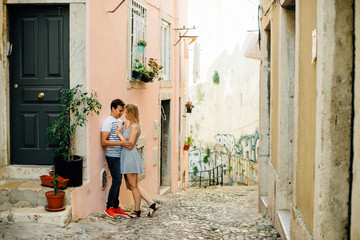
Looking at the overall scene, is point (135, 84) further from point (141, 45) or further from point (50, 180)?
point (50, 180)

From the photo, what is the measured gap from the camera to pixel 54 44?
23.4 ft

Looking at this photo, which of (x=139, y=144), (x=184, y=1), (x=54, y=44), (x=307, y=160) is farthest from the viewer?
(x=184, y=1)

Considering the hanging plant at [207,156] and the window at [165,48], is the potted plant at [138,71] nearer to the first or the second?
the window at [165,48]

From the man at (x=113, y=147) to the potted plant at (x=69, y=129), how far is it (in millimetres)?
459

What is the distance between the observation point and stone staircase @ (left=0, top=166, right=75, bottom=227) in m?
6.27

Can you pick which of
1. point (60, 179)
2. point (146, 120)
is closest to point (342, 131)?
point (60, 179)

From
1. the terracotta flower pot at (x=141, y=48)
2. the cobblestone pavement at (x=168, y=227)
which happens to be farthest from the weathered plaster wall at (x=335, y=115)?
the terracotta flower pot at (x=141, y=48)

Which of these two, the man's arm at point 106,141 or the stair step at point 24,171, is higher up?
the man's arm at point 106,141

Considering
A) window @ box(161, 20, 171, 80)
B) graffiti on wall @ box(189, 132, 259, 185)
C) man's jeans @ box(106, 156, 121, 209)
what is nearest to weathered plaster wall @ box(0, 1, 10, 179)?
man's jeans @ box(106, 156, 121, 209)

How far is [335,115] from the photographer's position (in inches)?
133

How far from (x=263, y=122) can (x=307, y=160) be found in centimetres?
443

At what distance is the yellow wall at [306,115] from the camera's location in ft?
13.2

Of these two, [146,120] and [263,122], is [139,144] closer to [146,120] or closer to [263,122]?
[146,120]

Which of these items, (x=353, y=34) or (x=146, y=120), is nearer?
(x=353, y=34)
